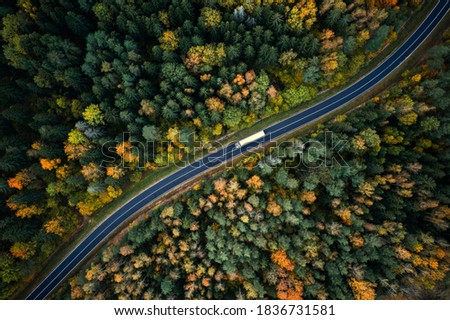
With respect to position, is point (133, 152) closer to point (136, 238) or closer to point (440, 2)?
point (136, 238)

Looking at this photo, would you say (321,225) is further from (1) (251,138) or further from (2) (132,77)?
(2) (132,77)

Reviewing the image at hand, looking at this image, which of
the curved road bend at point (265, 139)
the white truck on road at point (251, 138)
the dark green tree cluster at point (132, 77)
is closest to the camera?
the dark green tree cluster at point (132, 77)

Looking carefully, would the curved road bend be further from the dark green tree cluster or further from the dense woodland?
the dense woodland

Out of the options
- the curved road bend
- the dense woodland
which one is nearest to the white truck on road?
the curved road bend

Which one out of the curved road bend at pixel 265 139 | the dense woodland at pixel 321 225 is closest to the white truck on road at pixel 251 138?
the curved road bend at pixel 265 139

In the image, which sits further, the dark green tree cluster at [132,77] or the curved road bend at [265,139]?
the curved road bend at [265,139]

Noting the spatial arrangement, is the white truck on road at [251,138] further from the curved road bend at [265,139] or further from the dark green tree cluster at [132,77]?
the dark green tree cluster at [132,77]

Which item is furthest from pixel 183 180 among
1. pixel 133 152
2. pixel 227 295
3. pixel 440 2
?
pixel 440 2

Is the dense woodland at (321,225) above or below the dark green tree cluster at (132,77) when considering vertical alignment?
below
